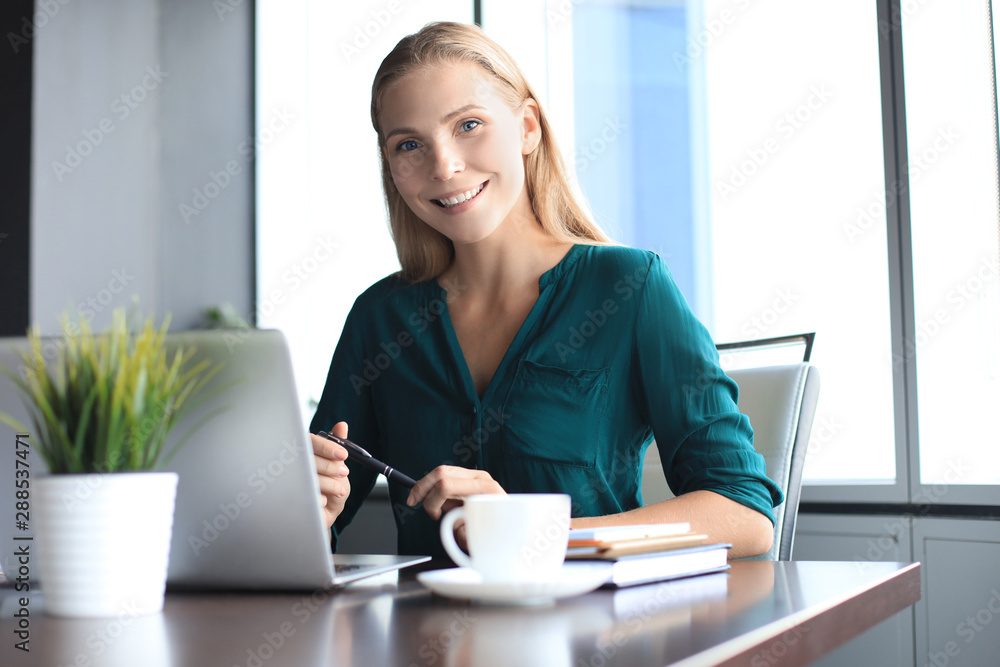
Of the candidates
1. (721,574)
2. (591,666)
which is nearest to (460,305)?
(721,574)

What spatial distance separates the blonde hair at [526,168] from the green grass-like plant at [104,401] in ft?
2.92

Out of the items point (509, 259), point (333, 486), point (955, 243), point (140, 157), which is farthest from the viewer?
point (140, 157)

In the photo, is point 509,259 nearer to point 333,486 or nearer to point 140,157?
point 333,486

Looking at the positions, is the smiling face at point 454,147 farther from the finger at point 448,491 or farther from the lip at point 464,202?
the finger at point 448,491

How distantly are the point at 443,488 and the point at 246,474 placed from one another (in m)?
0.26

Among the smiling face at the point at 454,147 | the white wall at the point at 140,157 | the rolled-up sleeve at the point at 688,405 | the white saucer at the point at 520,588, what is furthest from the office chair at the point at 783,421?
the white wall at the point at 140,157

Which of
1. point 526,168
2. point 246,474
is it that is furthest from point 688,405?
point 246,474

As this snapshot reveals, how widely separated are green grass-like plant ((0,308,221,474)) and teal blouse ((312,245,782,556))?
736 mm

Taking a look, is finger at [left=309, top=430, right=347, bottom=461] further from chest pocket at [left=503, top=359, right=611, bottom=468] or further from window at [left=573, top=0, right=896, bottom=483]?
window at [left=573, top=0, right=896, bottom=483]

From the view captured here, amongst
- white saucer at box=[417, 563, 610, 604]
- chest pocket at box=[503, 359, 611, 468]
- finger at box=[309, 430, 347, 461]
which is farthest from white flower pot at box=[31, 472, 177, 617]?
chest pocket at box=[503, 359, 611, 468]

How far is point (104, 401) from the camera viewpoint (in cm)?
62

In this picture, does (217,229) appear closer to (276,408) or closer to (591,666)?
(276,408)

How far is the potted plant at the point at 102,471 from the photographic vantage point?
0.63 meters

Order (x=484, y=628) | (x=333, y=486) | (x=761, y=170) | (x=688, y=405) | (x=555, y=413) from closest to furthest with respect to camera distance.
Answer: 1. (x=484, y=628)
2. (x=333, y=486)
3. (x=688, y=405)
4. (x=555, y=413)
5. (x=761, y=170)
